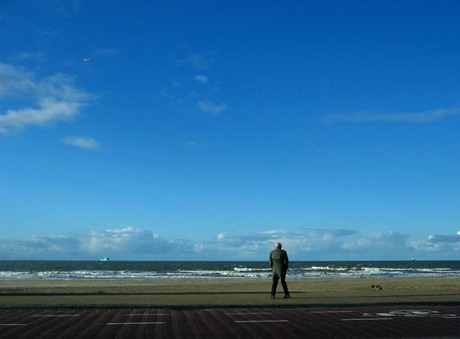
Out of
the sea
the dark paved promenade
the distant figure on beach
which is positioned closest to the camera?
the dark paved promenade

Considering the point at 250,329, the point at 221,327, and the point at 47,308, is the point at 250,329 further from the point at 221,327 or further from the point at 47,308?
the point at 47,308

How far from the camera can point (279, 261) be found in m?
15.6

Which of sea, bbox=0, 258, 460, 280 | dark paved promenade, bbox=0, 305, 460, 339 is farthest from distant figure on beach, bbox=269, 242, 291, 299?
sea, bbox=0, 258, 460, 280

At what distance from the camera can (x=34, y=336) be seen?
877 centimetres

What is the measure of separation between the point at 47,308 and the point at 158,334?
212 inches

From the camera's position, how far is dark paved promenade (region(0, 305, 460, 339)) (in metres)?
9.05

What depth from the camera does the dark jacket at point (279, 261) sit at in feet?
50.5

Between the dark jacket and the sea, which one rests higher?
the dark jacket

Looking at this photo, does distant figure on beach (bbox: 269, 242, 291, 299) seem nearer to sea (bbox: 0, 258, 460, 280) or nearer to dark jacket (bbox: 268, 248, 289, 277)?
dark jacket (bbox: 268, 248, 289, 277)

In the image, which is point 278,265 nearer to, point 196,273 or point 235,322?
point 235,322

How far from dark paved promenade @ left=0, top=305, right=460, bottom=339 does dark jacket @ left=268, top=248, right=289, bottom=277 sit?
2.32m

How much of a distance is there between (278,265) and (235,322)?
17.1ft

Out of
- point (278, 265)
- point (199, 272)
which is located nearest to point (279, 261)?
point (278, 265)

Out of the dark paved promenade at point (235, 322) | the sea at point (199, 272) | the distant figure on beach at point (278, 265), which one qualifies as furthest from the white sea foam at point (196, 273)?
the dark paved promenade at point (235, 322)
